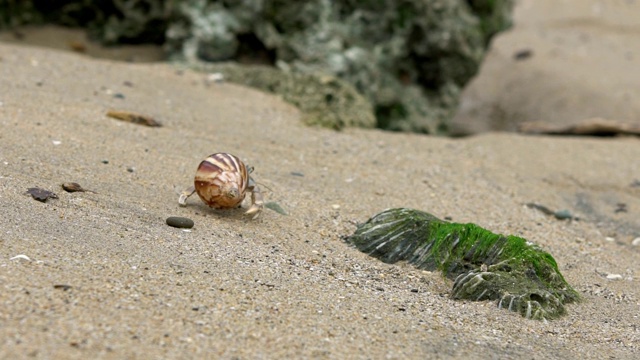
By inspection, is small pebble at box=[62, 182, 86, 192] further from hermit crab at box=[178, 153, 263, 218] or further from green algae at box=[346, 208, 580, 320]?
green algae at box=[346, 208, 580, 320]

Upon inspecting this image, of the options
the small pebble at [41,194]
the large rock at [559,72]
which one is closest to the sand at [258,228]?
the small pebble at [41,194]

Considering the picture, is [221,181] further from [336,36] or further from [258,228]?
[336,36]

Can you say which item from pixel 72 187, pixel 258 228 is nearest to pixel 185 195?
pixel 258 228

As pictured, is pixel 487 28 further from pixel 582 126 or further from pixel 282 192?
pixel 282 192

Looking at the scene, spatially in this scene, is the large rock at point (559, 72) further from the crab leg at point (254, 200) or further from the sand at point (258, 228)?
the crab leg at point (254, 200)

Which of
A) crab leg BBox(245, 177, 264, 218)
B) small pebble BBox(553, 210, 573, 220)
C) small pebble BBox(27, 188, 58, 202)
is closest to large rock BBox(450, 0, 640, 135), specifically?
small pebble BBox(553, 210, 573, 220)

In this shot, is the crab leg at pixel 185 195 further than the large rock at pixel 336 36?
No
